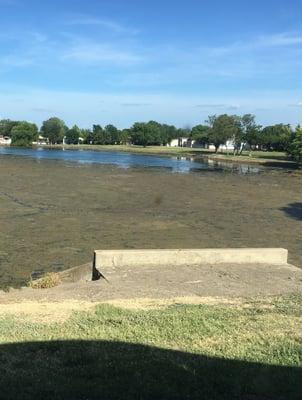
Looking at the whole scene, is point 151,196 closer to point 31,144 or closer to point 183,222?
point 183,222

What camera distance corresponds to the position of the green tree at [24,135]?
177375 millimetres

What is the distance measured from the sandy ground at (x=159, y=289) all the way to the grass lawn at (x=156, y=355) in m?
0.71

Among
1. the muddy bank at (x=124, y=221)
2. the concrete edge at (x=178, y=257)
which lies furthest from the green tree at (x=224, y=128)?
the concrete edge at (x=178, y=257)

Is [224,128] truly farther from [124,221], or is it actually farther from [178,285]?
[178,285]

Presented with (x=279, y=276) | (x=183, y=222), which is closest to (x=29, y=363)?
(x=279, y=276)

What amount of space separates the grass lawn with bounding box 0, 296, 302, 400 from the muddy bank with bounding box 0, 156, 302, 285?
6.84 meters

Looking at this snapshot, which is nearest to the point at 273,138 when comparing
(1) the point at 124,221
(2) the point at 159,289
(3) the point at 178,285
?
(1) the point at 124,221

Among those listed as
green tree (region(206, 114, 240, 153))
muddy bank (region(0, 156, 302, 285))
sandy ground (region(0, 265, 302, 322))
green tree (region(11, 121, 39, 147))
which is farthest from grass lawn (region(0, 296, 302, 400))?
green tree (region(11, 121, 39, 147))

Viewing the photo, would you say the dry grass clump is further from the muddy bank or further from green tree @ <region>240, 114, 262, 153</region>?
green tree @ <region>240, 114, 262, 153</region>

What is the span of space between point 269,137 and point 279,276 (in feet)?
474

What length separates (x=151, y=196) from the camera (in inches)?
1535

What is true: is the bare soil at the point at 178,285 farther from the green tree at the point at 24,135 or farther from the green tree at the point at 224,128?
the green tree at the point at 24,135

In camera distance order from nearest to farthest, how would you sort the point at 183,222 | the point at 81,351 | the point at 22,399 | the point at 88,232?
1. the point at 22,399
2. the point at 81,351
3. the point at 88,232
4. the point at 183,222

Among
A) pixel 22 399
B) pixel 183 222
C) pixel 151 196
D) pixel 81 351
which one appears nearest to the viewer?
pixel 22 399
